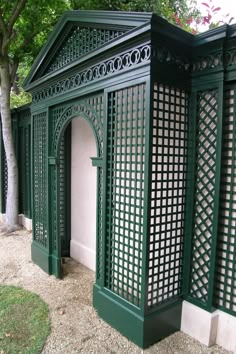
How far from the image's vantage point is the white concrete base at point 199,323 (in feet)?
7.85

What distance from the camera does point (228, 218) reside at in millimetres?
2324

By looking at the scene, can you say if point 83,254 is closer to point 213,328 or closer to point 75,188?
point 75,188

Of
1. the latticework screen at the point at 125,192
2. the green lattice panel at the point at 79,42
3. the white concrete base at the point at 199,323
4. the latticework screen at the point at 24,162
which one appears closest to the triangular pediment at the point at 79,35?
the green lattice panel at the point at 79,42

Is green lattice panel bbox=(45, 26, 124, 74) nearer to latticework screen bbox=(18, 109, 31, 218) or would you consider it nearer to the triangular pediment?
the triangular pediment

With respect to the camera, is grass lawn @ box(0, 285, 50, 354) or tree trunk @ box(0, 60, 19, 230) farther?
→ tree trunk @ box(0, 60, 19, 230)

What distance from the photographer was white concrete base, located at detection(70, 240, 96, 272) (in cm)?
400

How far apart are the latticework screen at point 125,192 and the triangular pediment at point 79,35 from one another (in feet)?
1.72

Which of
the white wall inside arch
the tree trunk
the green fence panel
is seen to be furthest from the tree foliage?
the white wall inside arch

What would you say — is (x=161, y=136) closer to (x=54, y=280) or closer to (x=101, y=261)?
(x=101, y=261)

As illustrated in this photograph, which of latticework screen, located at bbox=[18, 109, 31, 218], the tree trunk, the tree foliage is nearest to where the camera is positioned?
the tree foliage

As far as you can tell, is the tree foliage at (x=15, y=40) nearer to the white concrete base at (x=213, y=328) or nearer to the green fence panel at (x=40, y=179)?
the green fence panel at (x=40, y=179)

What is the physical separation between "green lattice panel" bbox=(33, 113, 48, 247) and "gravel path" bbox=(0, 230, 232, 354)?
515 mm

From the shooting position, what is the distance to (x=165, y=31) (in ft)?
7.06

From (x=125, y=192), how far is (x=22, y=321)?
1.65 metres
